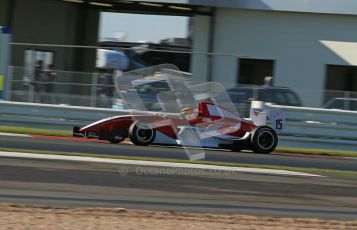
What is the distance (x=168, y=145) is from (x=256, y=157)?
1831 mm

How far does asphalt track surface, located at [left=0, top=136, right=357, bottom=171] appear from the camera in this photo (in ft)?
40.8

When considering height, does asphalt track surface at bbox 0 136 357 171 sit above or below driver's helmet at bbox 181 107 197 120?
below

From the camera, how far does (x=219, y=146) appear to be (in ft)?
45.9

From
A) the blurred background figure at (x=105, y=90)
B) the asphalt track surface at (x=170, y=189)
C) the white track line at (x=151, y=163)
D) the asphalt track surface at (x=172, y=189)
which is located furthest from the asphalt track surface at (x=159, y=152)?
the blurred background figure at (x=105, y=90)

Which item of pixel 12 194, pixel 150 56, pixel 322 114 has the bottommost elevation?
pixel 12 194

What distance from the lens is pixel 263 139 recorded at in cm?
1418

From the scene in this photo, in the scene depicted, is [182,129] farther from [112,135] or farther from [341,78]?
[341,78]

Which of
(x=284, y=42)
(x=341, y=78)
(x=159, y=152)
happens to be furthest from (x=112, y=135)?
(x=341, y=78)

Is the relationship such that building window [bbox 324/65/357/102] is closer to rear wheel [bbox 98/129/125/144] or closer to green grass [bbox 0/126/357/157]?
green grass [bbox 0/126/357/157]

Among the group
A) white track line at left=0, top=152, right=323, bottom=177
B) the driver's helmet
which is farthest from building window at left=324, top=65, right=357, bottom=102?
white track line at left=0, top=152, right=323, bottom=177

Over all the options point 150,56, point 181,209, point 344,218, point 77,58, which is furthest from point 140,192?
point 77,58

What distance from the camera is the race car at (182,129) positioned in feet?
44.7

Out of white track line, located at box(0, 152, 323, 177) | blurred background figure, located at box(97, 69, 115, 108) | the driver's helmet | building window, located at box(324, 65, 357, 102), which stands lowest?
white track line, located at box(0, 152, 323, 177)

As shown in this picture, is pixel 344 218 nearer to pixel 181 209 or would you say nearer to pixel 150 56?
pixel 181 209
